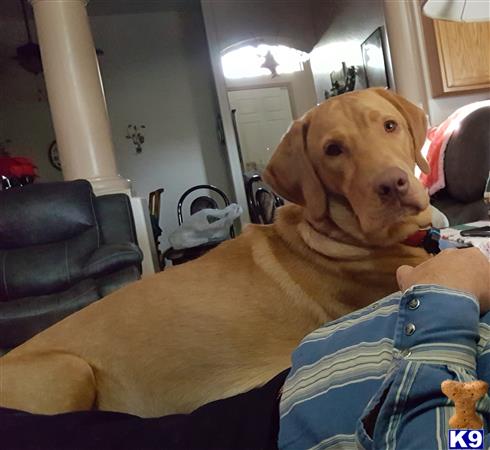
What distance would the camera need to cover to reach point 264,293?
1049 mm

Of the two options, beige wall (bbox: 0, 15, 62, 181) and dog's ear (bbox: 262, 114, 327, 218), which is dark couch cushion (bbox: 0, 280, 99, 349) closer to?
dog's ear (bbox: 262, 114, 327, 218)

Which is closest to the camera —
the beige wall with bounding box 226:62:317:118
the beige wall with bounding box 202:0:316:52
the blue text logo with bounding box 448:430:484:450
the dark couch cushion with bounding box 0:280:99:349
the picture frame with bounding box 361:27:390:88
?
the blue text logo with bounding box 448:430:484:450

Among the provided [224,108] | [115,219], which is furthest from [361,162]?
[224,108]

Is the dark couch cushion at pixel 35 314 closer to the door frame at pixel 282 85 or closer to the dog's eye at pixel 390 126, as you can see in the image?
the dog's eye at pixel 390 126

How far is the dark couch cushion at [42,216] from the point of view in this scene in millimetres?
2467

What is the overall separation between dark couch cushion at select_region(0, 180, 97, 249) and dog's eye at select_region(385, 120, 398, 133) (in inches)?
71.6

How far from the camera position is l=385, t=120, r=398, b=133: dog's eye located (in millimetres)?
1055

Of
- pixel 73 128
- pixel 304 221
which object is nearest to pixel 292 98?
pixel 73 128

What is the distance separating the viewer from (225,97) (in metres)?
5.36

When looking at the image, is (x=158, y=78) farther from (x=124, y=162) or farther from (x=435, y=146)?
(x=435, y=146)

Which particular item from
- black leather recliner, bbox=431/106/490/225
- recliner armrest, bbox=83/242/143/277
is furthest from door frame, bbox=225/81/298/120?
recliner armrest, bbox=83/242/143/277

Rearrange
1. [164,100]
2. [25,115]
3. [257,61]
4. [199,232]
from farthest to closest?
1. [257,61]
2. [164,100]
3. [25,115]
4. [199,232]

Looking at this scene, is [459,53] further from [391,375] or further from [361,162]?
[391,375]

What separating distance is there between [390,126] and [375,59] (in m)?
3.43
